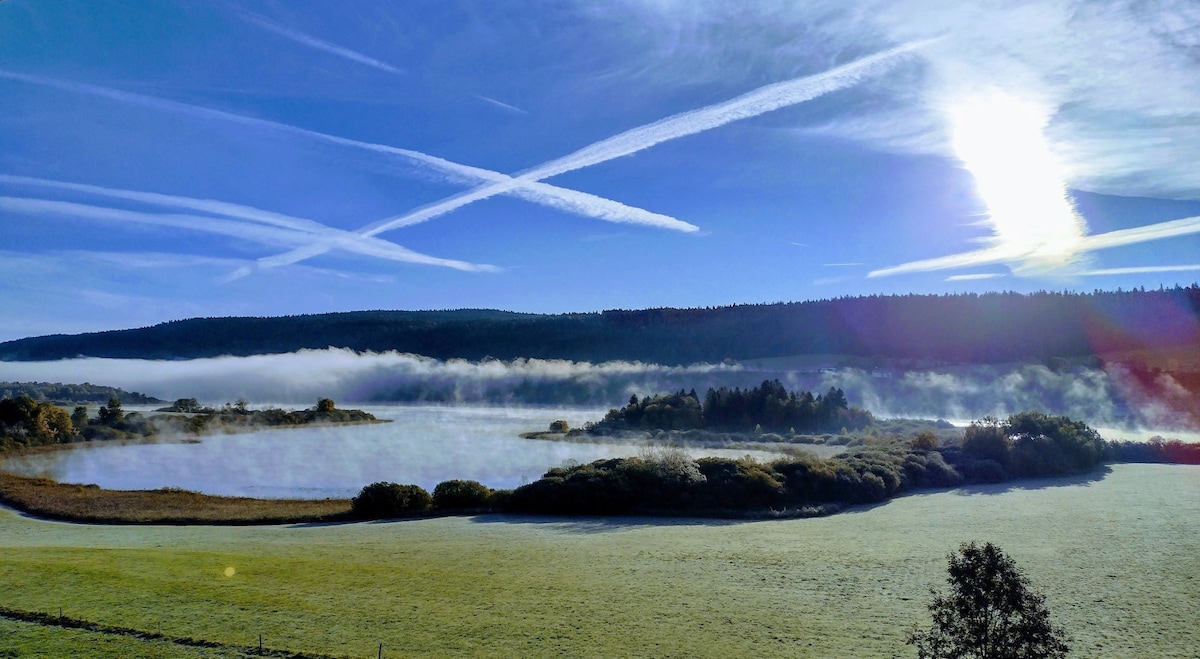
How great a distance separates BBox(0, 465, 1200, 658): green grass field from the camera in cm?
909

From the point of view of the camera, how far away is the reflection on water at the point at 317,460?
100 ft

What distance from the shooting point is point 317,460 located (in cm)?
3775

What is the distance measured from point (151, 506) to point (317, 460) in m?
13.7

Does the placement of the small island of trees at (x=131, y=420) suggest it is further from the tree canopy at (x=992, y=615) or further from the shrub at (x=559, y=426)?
the tree canopy at (x=992, y=615)

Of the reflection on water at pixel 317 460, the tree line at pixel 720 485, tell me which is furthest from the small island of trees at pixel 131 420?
the tree line at pixel 720 485

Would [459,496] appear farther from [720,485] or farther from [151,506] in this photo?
[151,506]

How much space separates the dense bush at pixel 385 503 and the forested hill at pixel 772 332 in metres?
56.3

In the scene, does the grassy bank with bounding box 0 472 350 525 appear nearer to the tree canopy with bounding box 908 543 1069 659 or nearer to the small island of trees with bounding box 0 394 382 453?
the small island of trees with bounding box 0 394 382 453

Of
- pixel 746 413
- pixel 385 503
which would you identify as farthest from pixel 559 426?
pixel 385 503

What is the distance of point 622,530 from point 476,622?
8765 millimetres

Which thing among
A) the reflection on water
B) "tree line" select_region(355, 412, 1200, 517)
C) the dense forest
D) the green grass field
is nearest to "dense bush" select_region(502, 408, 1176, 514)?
"tree line" select_region(355, 412, 1200, 517)

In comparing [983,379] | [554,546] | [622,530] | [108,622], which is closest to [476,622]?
[108,622]

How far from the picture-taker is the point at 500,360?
86188mm

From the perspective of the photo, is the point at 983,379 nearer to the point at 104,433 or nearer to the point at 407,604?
the point at 407,604
